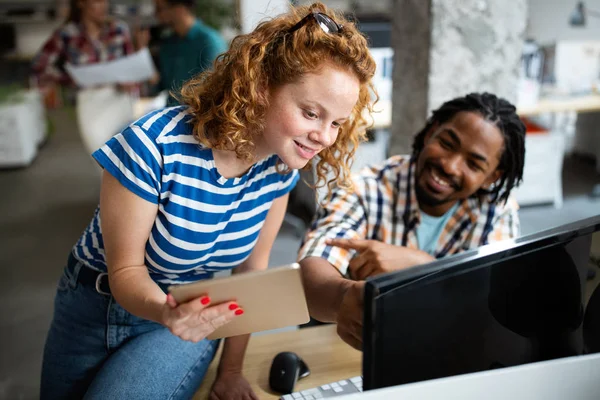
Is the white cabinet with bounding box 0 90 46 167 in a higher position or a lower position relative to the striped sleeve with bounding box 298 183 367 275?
lower

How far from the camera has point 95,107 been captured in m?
3.52

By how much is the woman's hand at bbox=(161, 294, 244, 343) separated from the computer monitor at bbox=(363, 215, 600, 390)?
21cm

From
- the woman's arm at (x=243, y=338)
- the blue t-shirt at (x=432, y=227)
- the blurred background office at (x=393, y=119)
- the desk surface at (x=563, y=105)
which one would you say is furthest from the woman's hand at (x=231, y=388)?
the desk surface at (x=563, y=105)

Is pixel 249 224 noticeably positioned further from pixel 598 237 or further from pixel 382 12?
pixel 382 12

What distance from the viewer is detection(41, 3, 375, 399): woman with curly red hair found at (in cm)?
95

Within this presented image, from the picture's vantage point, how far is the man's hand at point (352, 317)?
88cm

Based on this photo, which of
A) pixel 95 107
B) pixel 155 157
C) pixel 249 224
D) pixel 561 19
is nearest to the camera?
pixel 155 157

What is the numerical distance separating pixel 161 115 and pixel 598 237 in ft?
2.42

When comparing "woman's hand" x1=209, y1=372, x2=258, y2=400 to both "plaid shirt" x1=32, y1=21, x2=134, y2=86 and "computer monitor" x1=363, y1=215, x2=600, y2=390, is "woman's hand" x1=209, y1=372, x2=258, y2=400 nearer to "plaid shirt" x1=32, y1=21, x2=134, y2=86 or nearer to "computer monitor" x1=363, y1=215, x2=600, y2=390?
"computer monitor" x1=363, y1=215, x2=600, y2=390

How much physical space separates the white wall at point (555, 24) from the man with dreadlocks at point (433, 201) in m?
4.79

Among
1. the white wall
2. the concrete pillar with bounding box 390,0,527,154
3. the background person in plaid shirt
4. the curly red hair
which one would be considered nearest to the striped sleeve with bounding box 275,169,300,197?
the curly red hair

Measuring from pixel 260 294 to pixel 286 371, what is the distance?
43 cm

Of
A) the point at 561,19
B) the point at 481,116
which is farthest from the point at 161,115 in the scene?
the point at 561,19

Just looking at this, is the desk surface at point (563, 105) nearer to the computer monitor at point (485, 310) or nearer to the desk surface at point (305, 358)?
the desk surface at point (305, 358)
